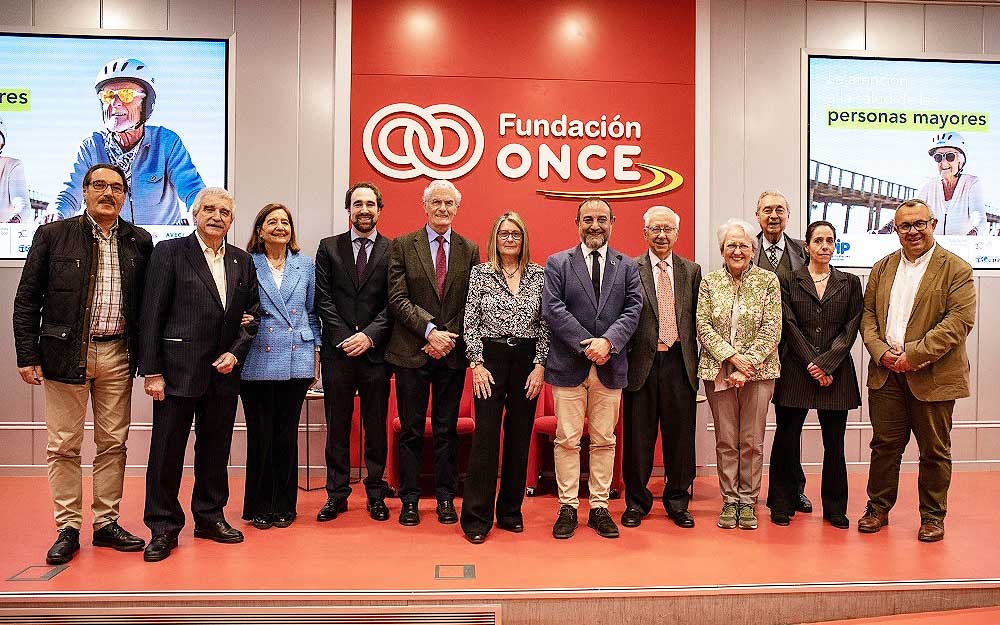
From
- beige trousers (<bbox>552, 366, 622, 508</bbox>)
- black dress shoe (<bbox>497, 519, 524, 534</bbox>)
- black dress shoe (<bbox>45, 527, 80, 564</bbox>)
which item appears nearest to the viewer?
black dress shoe (<bbox>45, 527, 80, 564</bbox>)

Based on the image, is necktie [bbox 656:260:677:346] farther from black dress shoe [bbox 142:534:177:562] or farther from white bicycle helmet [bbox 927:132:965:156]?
white bicycle helmet [bbox 927:132:965:156]

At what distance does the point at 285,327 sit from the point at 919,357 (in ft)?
11.0

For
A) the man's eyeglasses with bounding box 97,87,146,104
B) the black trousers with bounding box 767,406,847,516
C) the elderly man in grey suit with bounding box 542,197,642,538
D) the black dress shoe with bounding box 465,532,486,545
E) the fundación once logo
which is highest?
the man's eyeglasses with bounding box 97,87,146,104

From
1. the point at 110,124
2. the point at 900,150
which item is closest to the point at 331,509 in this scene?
A: the point at 110,124

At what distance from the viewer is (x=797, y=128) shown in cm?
620

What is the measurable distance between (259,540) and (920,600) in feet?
10.3

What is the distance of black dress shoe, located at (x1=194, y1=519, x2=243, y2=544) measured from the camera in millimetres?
3936

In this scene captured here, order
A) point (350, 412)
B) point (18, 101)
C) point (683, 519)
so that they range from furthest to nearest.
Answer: point (18, 101), point (350, 412), point (683, 519)

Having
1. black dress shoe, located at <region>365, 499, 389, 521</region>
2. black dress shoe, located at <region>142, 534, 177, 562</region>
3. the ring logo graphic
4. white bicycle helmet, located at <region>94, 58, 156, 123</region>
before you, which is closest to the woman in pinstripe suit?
black dress shoe, located at <region>365, 499, 389, 521</region>

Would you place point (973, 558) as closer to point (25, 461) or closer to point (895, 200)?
point (895, 200)

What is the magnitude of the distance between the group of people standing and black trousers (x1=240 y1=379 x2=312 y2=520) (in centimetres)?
1

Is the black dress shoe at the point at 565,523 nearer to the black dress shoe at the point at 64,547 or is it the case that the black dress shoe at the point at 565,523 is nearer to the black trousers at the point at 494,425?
the black trousers at the point at 494,425

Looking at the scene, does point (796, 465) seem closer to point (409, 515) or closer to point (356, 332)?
point (409, 515)

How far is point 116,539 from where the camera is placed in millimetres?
3783
